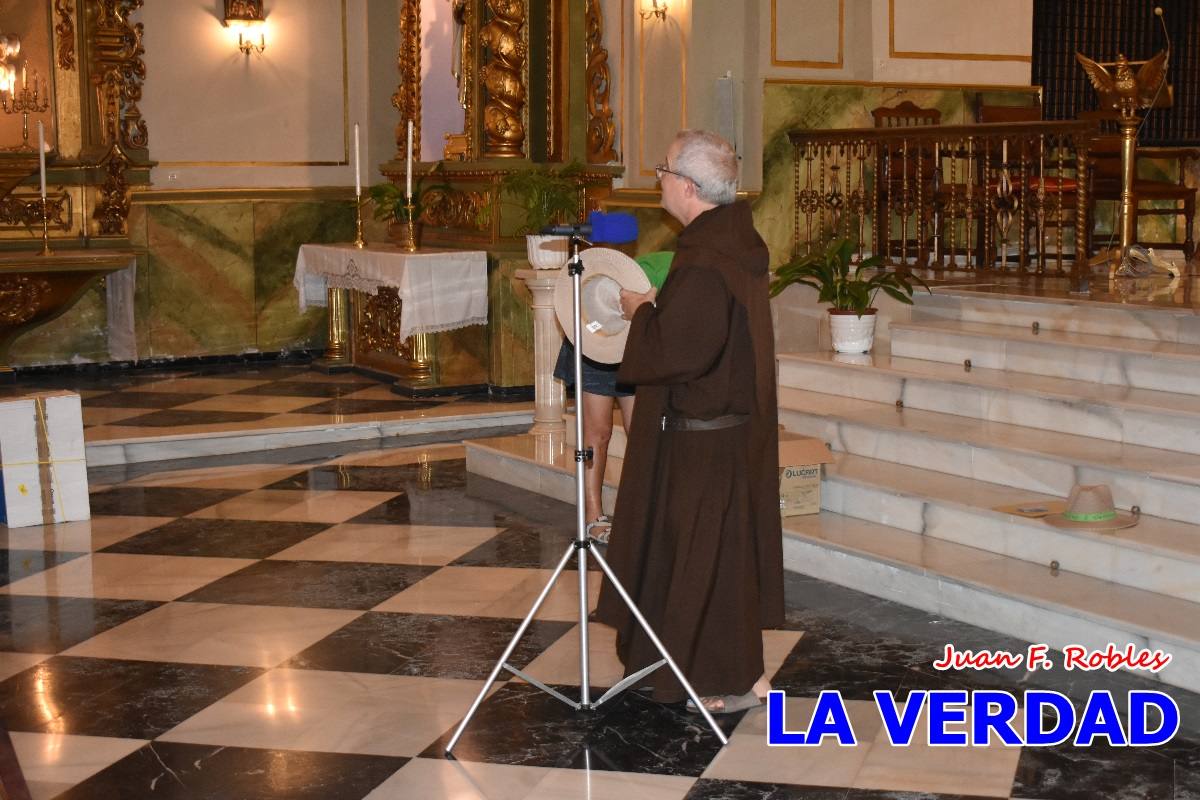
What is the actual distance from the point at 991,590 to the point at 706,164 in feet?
5.72

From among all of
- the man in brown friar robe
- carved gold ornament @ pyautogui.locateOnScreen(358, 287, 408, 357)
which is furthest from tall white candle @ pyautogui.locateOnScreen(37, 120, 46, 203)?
the man in brown friar robe

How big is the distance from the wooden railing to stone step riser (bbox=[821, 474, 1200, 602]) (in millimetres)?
2412

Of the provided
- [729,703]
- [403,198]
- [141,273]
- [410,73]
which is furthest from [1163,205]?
[729,703]

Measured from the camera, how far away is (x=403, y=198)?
10.0 meters

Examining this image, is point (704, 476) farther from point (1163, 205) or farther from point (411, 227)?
point (1163, 205)

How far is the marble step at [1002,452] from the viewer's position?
5000 millimetres

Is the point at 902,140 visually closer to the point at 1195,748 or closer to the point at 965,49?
the point at 965,49

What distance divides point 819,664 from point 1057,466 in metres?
1.44

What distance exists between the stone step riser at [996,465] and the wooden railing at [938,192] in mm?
1858

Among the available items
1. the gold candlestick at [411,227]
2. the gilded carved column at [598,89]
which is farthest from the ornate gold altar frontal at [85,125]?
the gilded carved column at [598,89]

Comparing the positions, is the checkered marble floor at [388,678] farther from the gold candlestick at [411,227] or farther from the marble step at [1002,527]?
the gold candlestick at [411,227]

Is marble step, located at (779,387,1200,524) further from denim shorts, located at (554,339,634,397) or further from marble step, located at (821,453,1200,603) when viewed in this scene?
denim shorts, located at (554,339,634,397)

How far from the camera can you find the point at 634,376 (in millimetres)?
3773

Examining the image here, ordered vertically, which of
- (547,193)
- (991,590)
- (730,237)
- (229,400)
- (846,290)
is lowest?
(991,590)
